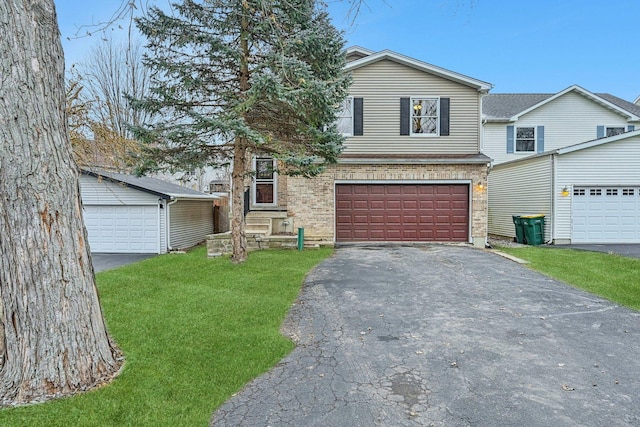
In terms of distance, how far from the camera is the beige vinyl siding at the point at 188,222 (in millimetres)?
14892

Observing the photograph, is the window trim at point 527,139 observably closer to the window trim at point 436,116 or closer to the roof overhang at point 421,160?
the roof overhang at point 421,160

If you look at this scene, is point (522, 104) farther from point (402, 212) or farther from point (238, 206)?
point (238, 206)

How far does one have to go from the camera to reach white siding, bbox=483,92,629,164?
1883 cm

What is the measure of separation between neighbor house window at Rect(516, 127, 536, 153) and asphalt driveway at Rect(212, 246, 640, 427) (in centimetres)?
1318

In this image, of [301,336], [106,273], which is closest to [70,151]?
[301,336]

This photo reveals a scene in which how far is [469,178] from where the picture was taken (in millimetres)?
13227

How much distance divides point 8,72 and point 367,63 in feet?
39.9

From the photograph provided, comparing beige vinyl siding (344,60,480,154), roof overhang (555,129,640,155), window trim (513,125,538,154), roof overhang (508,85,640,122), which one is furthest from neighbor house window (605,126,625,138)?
beige vinyl siding (344,60,480,154)

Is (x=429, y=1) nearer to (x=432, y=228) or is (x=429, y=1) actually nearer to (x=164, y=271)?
(x=164, y=271)

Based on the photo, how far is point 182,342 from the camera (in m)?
4.65

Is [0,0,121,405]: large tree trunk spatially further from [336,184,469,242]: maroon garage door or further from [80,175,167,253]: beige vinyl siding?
[80,175,167,253]: beige vinyl siding

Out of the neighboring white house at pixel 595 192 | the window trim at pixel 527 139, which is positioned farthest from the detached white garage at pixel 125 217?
the window trim at pixel 527 139

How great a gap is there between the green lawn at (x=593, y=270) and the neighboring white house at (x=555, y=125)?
809 cm

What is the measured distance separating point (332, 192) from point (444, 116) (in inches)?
191
